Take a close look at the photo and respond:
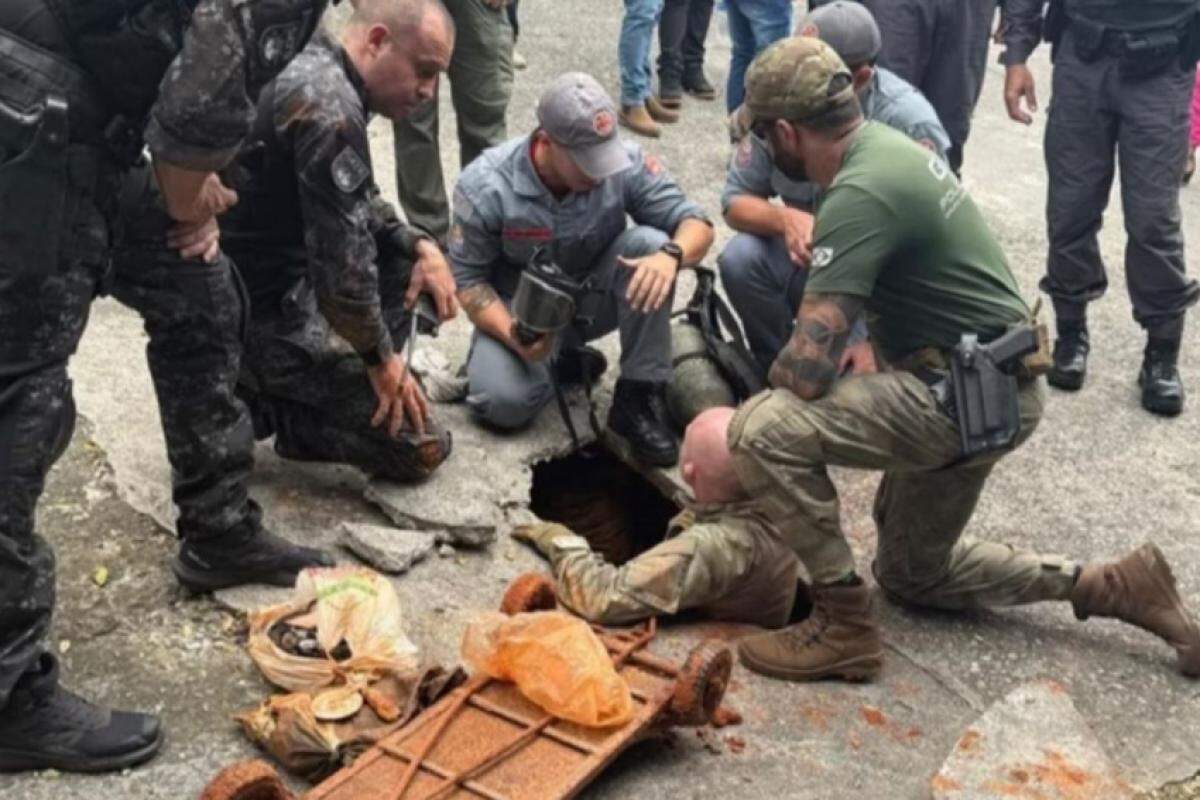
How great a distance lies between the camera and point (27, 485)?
9.92ft

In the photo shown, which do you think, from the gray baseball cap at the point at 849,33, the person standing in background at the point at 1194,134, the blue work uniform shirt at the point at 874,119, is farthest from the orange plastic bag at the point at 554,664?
the person standing in background at the point at 1194,134

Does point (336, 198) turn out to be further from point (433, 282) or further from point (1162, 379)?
point (1162, 379)

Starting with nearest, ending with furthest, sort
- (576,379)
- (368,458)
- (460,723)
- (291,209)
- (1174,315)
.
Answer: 1. (460,723)
2. (291,209)
3. (368,458)
4. (576,379)
5. (1174,315)

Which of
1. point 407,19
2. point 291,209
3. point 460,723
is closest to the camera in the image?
point 460,723

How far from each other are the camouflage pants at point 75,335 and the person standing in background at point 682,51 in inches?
205

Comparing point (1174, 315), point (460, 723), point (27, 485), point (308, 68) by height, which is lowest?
point (1174, 315)

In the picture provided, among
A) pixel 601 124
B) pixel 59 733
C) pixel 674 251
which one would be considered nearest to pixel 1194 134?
pixel 674 251

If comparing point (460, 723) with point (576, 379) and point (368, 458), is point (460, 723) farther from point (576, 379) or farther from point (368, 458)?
point (576, 379)

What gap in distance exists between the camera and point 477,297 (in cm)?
484

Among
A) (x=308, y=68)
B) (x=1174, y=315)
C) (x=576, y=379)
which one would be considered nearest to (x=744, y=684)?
(x=576, y=379)

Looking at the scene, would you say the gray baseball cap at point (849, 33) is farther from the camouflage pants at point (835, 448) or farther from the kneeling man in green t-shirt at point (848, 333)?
the camouflage pants at point (835, 448)

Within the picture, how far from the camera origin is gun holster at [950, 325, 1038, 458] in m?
3.75

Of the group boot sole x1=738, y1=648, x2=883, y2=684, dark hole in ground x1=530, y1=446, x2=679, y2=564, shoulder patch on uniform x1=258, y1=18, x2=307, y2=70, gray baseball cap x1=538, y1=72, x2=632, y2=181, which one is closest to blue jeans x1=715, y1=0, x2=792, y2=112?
dark hole in ground x1=530, y1=446, x2=679, y2=564

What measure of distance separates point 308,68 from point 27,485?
1.31 m
